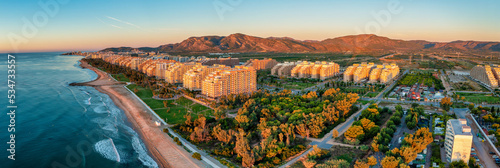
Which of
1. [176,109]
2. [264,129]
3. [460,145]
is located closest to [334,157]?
[264,129]

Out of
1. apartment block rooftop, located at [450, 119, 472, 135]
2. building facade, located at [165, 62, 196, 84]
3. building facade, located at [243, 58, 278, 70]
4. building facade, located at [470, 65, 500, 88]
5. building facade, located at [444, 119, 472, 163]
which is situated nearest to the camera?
building facade, located at [444, 119, 472, 163]

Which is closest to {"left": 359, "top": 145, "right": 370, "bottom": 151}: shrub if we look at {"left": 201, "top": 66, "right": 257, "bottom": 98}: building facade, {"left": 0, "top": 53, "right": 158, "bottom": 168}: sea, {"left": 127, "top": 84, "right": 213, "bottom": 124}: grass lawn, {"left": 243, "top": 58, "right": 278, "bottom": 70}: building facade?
{"left": 0, "top": 53, "right": 158, "bottom": 168}: sea

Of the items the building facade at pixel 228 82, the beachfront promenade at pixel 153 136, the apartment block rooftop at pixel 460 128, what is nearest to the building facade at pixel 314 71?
the building facade at pixel 228 82

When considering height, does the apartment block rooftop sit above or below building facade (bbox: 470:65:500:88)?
below

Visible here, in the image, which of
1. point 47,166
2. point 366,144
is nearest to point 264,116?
point 366,144

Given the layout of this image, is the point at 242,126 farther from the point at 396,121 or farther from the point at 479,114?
the point at 479,114

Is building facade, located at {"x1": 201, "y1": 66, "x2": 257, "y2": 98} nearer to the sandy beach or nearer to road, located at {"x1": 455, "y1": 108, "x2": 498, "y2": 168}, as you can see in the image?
the sandy beach

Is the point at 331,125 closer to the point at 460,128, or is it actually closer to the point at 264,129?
the point at 264,129

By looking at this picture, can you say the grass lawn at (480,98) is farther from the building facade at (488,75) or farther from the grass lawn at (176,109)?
the grass lawn at (176,109)

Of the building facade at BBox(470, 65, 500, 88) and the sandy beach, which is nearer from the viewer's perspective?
the sandy beach
